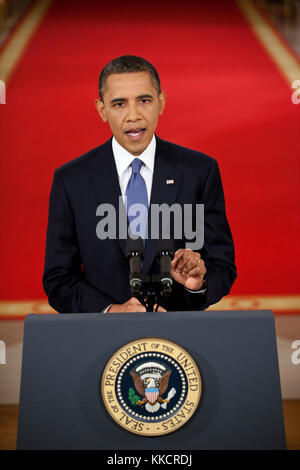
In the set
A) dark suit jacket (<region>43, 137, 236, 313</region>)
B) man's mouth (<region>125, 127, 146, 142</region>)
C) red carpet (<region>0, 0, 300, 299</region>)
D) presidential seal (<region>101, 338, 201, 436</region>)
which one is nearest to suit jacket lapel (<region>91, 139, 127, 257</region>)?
dark suit jacket (<region>43, 137, 236, 313</region>)

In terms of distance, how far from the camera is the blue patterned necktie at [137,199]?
217 cm

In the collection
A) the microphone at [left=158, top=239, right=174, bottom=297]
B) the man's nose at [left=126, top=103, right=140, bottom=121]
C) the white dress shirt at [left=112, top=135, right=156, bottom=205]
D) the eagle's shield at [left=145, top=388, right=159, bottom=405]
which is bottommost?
the eagle's shield at [left=145, top=388, right=159, bottom=405]

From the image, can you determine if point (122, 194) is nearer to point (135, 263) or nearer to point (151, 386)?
point (135, 263)

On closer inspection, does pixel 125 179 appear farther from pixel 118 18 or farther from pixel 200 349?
pixel 118 18

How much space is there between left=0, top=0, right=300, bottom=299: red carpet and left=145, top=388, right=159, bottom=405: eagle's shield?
6.05 feet

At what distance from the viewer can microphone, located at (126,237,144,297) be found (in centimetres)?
149

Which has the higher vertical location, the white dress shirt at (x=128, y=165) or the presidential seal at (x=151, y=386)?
the white dress shirt at (x=128, y=165)

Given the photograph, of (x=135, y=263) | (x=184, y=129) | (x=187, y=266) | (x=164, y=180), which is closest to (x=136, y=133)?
(x=164, y=180)

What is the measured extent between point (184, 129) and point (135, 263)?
1.78 m

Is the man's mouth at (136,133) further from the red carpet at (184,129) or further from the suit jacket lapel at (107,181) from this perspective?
the red carpet at (184,129)

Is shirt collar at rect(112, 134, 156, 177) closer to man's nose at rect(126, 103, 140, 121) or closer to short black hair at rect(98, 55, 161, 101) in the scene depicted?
man's nose at rect(126, 103, 140, 121)

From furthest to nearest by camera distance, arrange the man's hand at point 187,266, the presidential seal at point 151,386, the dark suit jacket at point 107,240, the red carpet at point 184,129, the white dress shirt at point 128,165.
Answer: the red carpet at point 184,129
the white dress shirt at point 128,165
the dark suit jacket at point 107,240
the man's hand at point 187,266
the presidential seal at point 151,386

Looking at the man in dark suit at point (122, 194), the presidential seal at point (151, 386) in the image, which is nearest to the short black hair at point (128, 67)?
the man in dark suit at point (122, 194)

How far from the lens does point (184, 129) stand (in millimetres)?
3176
